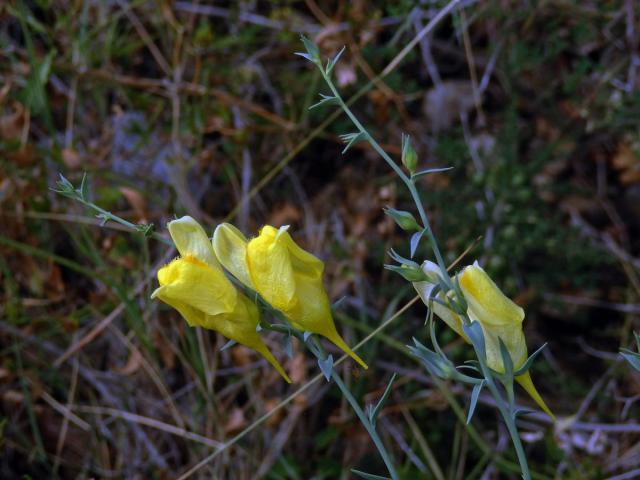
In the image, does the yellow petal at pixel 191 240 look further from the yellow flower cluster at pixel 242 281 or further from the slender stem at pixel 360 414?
the slender stem at pixel 360 414

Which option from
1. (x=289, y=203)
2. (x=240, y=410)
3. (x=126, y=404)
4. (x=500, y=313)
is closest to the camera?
(x=500, y=313)

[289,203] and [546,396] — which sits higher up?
[289,203]

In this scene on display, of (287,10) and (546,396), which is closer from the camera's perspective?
(546,396)

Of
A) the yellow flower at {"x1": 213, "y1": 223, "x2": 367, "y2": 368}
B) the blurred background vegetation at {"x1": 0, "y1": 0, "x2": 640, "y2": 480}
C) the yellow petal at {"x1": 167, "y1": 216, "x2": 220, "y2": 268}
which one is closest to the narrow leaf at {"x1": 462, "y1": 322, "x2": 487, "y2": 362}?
the yellow flower at {"x1": 213, "y1": 223, "x2": 367, "y2": 368}

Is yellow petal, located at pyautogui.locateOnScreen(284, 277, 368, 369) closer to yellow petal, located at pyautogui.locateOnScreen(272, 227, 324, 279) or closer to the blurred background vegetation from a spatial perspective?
yellow petal, located at pyautogui.locateOnScreen(272, 227, 324, 279)

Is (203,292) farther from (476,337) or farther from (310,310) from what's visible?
(476,337)

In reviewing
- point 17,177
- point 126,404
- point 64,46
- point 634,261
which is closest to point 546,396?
point 634,261

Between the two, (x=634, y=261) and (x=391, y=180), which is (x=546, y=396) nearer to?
(x=634, y=261)

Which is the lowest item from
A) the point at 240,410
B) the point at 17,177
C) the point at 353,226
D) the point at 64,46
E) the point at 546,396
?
the point at 546,396
